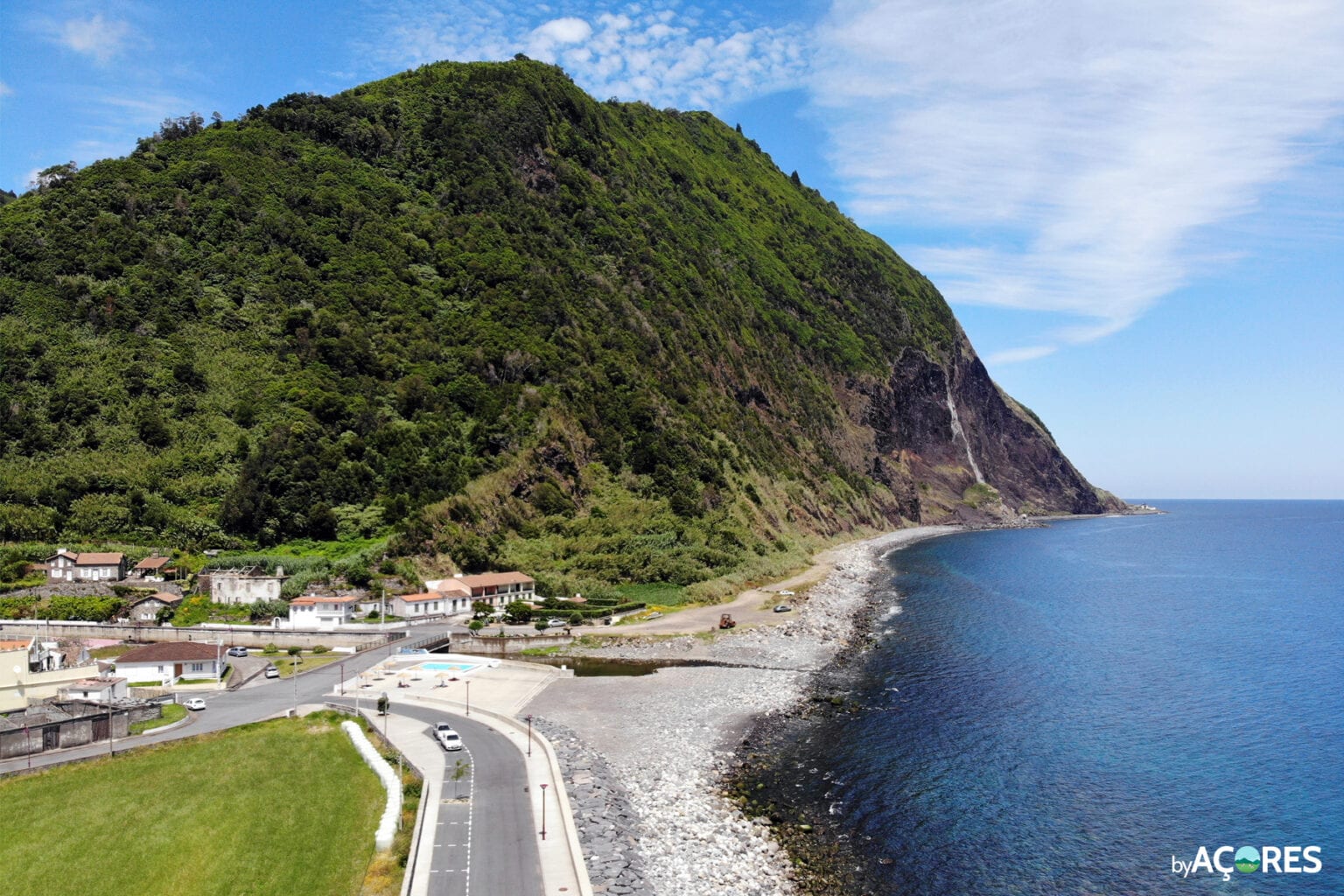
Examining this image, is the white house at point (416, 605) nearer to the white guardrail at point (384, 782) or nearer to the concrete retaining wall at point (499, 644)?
the concrete retaining wall at point (499, 644)

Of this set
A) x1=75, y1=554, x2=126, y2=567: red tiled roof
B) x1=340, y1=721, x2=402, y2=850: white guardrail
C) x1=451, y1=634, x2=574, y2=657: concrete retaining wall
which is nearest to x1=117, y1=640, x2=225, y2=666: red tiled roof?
x1=340, y1=721, x2=402, y2=850: white guardrail

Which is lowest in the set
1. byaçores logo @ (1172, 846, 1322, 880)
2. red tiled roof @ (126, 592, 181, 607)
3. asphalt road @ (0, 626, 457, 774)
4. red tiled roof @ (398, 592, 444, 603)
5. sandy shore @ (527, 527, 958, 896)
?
byaçores logo @ (1172, 846, 1322, 880)

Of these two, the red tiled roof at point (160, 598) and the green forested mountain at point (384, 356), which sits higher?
the green forested mountain at point (384, 356)

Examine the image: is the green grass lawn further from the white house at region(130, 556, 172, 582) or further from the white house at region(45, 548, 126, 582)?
the white house at region(45, 548, 126, 582)

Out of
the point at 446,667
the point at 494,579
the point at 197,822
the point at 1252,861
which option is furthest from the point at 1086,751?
the point at 494,579

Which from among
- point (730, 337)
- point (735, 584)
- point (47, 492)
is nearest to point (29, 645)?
point (47, 492)

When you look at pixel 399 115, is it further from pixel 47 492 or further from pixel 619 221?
pixel 47 492

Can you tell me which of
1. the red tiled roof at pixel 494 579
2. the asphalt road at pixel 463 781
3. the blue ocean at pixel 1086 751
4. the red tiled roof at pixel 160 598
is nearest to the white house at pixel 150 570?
the red tiled roof at pixel 160 598
